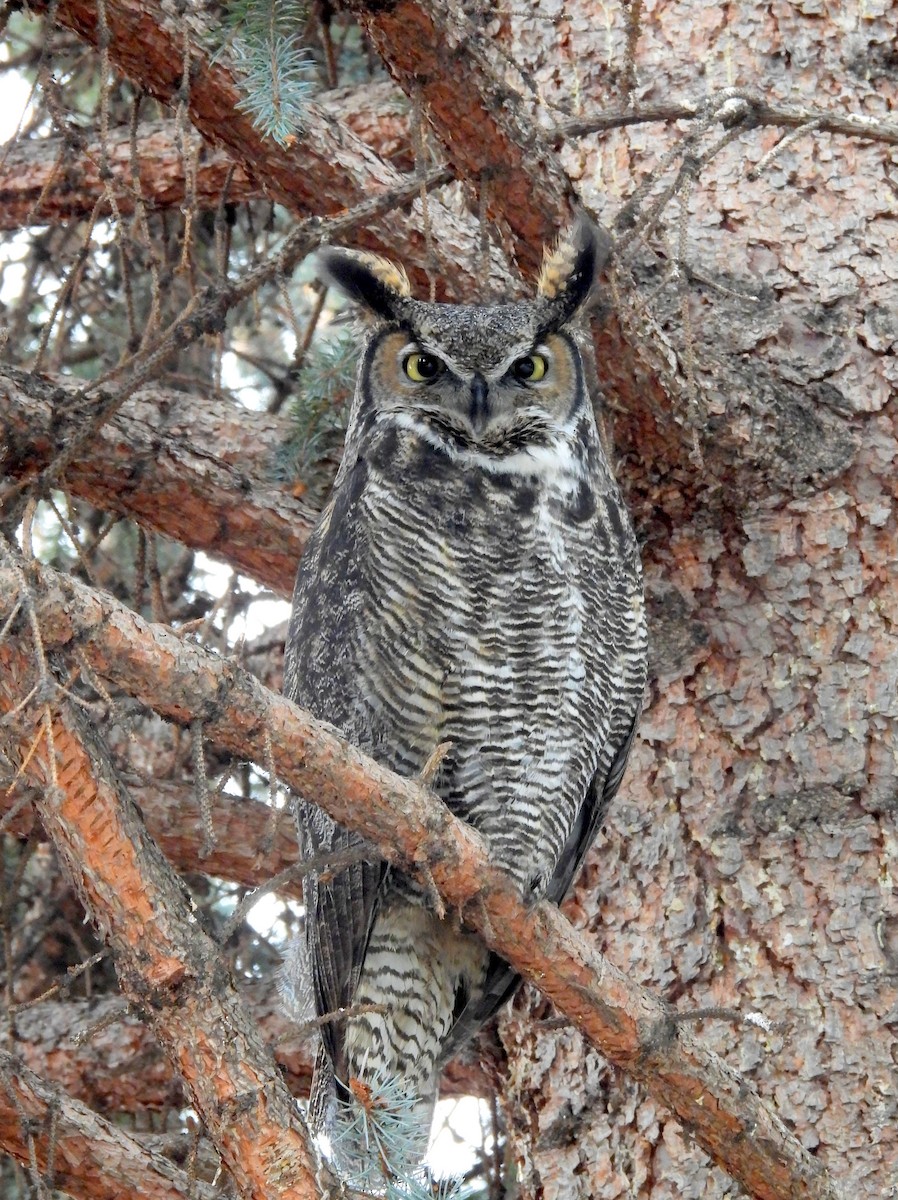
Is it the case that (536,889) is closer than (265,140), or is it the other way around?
(536,889)

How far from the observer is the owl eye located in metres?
2.51

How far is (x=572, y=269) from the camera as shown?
92.2 inches

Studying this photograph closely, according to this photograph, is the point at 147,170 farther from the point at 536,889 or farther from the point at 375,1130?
the point at 375,1130

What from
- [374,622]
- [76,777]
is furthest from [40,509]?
[76,777]

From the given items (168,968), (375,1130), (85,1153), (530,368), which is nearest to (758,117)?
(530,368)

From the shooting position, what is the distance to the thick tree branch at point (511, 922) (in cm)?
150

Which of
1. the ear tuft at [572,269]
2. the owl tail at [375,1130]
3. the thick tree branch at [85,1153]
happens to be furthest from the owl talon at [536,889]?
the ear tuft at [572,269]

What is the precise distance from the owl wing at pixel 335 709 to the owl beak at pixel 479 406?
21 cm

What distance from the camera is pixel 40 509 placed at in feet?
12.9

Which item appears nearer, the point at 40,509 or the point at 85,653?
the point at 85,653

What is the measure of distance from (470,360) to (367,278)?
0.87ft

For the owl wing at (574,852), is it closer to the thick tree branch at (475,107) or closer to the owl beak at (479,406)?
the owl beak at (479,406)

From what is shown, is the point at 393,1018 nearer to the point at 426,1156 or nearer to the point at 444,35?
the point at 426,1156

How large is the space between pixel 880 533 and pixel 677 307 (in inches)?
21.7
